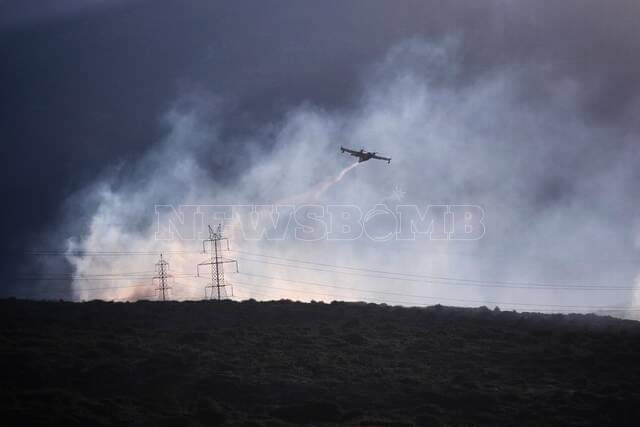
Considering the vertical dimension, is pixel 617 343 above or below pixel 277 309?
below

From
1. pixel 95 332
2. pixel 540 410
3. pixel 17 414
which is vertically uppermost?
pixel 95 332

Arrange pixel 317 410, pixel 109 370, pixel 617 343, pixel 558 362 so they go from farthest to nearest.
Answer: pixel 617 343 → pixel 558 362 → pixel 109 370 → pixel 317 410

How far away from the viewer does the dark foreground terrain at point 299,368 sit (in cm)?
5656

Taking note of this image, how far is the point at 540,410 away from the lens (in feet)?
194

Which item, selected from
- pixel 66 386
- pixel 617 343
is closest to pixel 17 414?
pixel 66 386

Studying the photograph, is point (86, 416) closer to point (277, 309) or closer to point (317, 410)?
point (317, 410)

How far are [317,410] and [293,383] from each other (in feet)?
25.0

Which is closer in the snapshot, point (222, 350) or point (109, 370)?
point (109, 370)

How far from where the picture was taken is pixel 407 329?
3605 inches

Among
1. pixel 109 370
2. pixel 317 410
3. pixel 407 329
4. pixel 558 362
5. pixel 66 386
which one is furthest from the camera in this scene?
pixel 407 329

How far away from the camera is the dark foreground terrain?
186ft

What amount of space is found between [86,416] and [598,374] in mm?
51723

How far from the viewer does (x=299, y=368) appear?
231 feet

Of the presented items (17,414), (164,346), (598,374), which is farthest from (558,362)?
(17,414)
